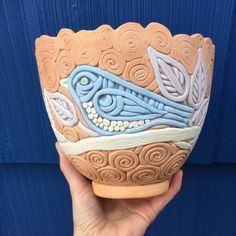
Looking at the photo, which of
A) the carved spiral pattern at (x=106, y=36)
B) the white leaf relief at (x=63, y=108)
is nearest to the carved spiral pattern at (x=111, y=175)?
the white leaf relief at (x=63, y=108)

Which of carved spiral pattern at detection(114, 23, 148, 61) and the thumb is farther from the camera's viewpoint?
the thumb

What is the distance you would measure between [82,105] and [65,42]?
107mm

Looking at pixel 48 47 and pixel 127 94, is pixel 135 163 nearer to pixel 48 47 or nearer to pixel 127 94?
pixel 127 94

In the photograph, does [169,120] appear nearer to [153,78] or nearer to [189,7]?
[153,78]

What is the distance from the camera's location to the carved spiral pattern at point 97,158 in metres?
0.54

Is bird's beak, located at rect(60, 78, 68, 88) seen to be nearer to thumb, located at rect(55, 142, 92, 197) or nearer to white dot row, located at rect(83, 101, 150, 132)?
white dot row, located at rect(83, 101, 150, 132)

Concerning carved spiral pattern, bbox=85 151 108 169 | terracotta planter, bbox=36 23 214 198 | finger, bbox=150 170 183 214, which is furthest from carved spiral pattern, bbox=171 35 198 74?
finger, bbox=150 170 183 214

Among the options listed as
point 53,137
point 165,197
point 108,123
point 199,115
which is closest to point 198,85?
point 199,115

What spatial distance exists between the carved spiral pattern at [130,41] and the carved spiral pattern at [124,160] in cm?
16

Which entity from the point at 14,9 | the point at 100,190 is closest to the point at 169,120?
the point at 100,190

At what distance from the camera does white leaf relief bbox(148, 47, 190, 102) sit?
0.49 meters

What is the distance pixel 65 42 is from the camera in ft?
1.68

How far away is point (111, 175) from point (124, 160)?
5cm

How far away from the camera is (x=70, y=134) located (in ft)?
1.81
